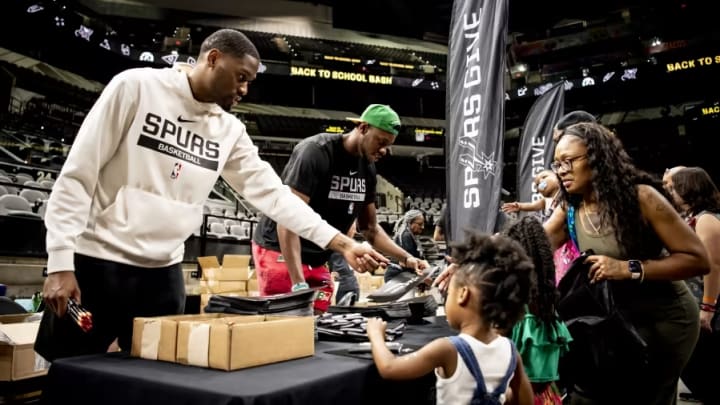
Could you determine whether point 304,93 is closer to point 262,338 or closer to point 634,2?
point 634,2

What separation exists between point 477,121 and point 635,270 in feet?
5.05

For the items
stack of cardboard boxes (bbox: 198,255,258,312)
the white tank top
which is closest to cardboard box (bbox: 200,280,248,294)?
stack of cardboard boxes (bbox: 198,255,258,312)

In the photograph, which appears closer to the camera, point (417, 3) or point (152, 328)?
point (152, 328)

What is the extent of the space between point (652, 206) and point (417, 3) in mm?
16871

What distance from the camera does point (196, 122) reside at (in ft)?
5.69

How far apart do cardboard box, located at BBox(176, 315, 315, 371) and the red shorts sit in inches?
47.9

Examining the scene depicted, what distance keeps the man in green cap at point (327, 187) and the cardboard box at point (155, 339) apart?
1.25 metres

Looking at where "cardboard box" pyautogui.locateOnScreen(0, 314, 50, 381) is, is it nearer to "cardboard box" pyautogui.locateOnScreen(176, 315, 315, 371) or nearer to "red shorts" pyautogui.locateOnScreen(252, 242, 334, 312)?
"red shorts" pyautogui.locateOnScreen(252, 242, 334, 312)

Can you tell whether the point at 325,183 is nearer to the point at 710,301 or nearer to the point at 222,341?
the point at 222,341

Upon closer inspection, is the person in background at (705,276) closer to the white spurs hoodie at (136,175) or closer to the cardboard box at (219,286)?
the white spurs hoodie at (136,175)

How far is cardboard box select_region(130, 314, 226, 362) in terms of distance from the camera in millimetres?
1214

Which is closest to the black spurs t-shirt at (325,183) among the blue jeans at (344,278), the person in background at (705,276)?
the blue jeans at (344,278)

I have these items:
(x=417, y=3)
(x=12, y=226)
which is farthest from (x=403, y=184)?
(x=12, y=226)

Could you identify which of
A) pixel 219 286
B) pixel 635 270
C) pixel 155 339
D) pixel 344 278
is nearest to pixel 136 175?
pixel 155 339
